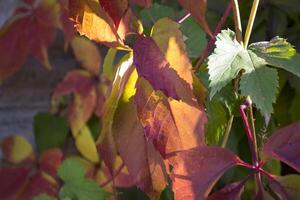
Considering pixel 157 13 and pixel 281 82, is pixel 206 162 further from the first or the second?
pixel 281 82

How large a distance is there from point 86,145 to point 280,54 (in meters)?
0.75

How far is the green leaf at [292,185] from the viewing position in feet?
1.66

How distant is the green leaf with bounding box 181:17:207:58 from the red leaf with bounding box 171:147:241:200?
0.65ft

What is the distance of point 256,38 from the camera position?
0.94 metres

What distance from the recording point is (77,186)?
729 millimetres

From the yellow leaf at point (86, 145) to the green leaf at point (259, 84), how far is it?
28.1 inches

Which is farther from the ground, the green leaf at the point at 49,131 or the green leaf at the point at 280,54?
the green leaf at the point at 280,54

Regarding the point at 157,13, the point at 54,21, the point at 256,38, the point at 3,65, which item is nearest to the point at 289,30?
the point at 256,38

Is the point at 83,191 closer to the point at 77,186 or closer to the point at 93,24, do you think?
the point at 77,186

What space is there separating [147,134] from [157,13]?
28 centimetres

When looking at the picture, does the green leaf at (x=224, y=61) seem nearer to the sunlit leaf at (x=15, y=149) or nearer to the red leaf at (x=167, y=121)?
the red leaf at (x=167, y=121)

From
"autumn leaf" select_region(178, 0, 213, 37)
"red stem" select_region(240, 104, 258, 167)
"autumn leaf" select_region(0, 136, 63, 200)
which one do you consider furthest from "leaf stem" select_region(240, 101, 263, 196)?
"autumn leaf" select_region(0, 136, 63, 200)

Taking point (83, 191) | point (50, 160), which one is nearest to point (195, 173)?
point (83, 191)

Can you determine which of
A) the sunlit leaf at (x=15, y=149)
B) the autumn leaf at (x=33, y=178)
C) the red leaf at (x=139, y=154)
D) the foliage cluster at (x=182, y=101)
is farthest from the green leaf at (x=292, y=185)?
the sunlit leaf at (x=15, y=149)
